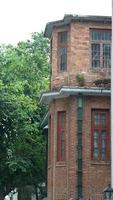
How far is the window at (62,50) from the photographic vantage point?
24.6m

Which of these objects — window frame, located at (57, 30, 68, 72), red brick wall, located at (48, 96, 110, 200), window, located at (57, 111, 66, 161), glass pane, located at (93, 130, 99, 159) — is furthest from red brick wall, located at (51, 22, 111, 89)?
glass pane, located at (93, 130, 99, 159)

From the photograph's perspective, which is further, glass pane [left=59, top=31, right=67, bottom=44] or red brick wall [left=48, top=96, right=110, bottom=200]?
glass pane [left=59, top=31, right=67, bottom=44]

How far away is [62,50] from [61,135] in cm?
379

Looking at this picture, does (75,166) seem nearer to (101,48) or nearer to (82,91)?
(82,91)

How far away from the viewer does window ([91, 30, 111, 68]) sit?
24.1 m

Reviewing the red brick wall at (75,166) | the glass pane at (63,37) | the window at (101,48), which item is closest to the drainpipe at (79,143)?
the red brick wall at (75,166)

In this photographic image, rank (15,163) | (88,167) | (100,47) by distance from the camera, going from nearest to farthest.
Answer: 1. (88,167)
2. (100,47)
3. (15,163)

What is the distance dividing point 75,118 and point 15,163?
9301 mm

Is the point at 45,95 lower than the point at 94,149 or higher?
higher

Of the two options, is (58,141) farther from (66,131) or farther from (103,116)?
(103,116)

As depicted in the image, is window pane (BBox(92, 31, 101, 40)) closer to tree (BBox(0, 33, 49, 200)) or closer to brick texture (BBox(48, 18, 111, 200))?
brick texture (BBox(48, 18, 111, 200))

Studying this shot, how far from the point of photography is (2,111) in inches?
1243

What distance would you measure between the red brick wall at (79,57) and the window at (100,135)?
5.06 ft

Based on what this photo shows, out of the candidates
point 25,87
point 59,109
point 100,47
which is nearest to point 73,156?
point 59,109
